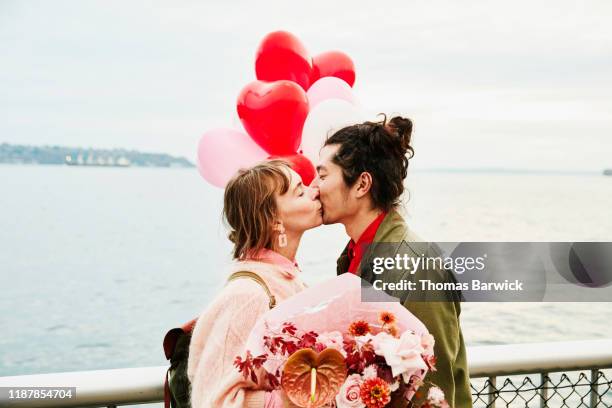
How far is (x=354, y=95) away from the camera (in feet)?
9.52

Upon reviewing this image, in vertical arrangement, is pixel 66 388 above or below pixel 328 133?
below

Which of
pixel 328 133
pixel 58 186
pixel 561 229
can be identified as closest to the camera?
pixel 328 133

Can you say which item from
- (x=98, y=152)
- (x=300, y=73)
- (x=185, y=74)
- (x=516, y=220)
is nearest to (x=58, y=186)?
(x=185, y=74)

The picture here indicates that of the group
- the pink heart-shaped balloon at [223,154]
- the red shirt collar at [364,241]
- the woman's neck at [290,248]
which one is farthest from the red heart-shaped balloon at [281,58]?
the woman's neck at [290,248]

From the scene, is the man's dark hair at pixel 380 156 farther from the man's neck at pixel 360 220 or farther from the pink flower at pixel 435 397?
the pink flower at pixel 435 397

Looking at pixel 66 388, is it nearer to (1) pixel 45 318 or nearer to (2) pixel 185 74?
(1) pixel 45 318

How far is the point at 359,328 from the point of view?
1468mm

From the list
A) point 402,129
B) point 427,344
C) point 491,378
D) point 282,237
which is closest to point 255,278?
A: point 282,237

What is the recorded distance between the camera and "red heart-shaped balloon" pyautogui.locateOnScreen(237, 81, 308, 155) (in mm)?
2729

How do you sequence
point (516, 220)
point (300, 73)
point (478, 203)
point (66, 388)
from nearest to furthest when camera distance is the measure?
point (66, 388), point (300, 73), point (516, 220), point (478, 203)

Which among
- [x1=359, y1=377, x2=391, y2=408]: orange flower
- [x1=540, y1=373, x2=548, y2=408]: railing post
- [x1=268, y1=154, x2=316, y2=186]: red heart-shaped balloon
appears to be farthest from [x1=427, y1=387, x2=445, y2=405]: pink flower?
[x1=268, y1=154, x2=316, y2=186]: red heart-shaped balloon

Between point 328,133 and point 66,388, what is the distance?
126 cm

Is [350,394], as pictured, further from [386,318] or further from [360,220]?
[360,220]

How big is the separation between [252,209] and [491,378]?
1058mm
